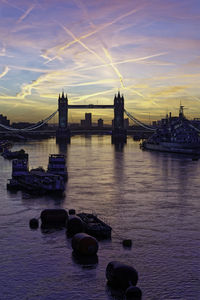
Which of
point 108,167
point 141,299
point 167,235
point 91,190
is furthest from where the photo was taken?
point 108,167

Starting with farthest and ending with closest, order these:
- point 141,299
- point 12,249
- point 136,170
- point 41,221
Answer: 1. point 136,170
2. point 41,221
3. point 12,249
4. point 141,299

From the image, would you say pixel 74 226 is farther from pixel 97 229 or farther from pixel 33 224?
pixel 33 224

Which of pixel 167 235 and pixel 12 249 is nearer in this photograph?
pixel 12 249

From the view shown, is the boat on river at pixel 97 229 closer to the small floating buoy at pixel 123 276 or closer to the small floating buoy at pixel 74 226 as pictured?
the small floating buoy at pixel 74 226

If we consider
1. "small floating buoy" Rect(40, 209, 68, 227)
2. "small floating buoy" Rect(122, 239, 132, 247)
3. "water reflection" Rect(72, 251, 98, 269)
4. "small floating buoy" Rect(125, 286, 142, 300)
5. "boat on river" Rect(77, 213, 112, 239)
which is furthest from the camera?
"small floating buoy" Rect(40, 209, 68, 227)

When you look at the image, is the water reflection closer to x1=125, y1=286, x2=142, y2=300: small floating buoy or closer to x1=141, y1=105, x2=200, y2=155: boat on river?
x1=125, y1=286, x2=142, y2=300: small floating buoy

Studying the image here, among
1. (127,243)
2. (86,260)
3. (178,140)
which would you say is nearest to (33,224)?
(86,260)

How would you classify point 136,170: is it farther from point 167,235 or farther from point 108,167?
point 167,235

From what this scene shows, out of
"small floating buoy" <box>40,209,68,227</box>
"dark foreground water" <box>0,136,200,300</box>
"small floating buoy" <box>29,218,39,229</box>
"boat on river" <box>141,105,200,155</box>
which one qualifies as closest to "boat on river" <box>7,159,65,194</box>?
"dark foreground water" <box>0,136,200,300</box>

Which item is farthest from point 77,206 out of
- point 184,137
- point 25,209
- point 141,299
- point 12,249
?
point 184,137

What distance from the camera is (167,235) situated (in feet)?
125

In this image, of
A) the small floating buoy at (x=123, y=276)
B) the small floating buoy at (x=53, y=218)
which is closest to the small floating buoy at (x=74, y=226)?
the small floating buoy at (x=53, y=218)

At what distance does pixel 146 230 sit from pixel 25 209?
16.6 meters

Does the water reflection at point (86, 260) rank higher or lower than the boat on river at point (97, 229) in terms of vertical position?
lower
